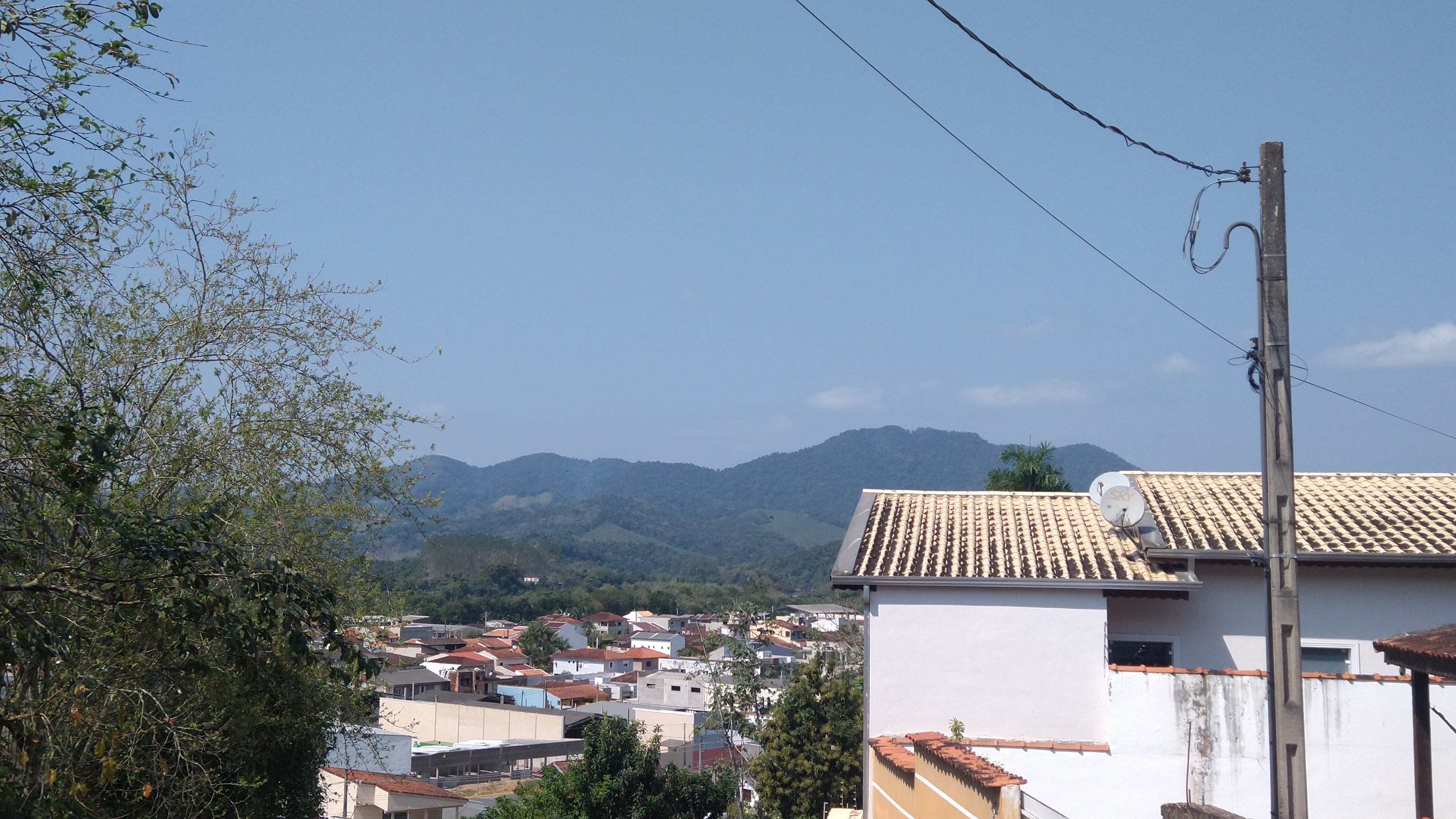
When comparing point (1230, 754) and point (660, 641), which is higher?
point (1230, 754)

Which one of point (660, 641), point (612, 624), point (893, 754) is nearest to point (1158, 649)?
point (893, 754)

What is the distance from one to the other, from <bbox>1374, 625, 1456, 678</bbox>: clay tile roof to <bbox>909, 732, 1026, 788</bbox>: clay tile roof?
291 centimetres

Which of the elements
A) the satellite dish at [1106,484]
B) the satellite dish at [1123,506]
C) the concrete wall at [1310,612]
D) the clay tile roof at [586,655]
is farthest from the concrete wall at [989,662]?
the clay tile roof at [586,655]

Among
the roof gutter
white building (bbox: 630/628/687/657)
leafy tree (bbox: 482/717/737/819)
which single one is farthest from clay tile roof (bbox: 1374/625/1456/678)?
white building (bbox: 630/628/687/657)

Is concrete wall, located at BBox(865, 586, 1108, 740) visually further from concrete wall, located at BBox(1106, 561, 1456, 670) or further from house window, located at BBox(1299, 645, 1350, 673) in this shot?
house window, located at BBox(1299, 645, 1350, 673)

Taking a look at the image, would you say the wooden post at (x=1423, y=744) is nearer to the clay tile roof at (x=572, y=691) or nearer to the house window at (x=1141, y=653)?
the house window at (x=1141, y=653)

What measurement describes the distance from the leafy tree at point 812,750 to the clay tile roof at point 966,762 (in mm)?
9585

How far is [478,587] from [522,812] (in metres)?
130

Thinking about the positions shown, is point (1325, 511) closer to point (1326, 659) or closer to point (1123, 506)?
point (1326, 659)

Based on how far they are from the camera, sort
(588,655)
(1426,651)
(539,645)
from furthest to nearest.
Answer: (539,645) < (588,655) < (1426,651)

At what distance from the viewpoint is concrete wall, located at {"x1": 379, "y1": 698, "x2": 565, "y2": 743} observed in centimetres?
4791

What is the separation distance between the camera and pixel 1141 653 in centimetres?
1329

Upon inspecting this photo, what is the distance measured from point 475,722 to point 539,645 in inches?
1686

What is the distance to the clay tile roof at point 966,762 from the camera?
7207mm
